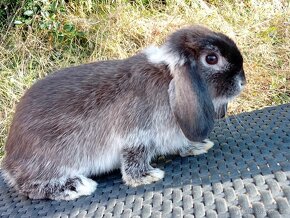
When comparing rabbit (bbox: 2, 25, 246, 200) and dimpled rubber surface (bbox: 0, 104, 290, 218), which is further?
rabbit (bbox: 2, 25, 246, 200)

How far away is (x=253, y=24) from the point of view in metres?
3.49

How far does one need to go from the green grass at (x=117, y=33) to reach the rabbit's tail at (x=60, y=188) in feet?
4.94

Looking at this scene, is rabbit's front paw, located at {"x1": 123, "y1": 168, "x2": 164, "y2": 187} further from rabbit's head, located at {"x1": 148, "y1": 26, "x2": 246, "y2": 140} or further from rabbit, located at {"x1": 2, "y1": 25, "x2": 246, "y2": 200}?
rabbit's head, located at {"x1": 148, "y1": 26, "x2": 246, "y2": 140}

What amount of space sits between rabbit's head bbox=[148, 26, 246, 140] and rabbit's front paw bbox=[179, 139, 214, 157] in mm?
135

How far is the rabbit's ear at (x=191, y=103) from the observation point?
1527mm

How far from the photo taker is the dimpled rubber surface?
1.14 metres

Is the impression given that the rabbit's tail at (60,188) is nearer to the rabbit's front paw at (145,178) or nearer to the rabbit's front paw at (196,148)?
the rabbit's front paw at (145,178)

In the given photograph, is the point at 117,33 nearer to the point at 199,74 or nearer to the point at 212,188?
the point at 199,74

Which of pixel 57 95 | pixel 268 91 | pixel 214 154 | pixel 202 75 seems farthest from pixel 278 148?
pixel 268 91

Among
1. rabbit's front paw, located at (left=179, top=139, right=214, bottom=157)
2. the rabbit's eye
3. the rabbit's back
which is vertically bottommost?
rabbit's front paw, located at (left=179, top=139, right=214, bottom=157)

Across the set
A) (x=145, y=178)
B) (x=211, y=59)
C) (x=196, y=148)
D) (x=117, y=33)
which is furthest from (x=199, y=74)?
(x=117, y=33)

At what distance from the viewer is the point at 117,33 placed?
11.1 feet

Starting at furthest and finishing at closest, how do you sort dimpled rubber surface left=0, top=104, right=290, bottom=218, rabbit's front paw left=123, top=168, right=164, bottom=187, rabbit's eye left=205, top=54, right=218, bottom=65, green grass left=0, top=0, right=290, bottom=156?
1. green grass left=0, top=0, right=290, bottom=156
2. rabbit's eye left=205, top=54, right=218, bottom=65
3. rabbit's front paw left=123, top=168, right=164, bottom=187
4. dimpled rubber surface left=0, top=104, right=290, bottom=218

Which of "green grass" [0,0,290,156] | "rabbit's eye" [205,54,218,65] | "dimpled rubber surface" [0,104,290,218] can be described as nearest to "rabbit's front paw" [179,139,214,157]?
"dimpled rubber surface" [0,104,290,218]
